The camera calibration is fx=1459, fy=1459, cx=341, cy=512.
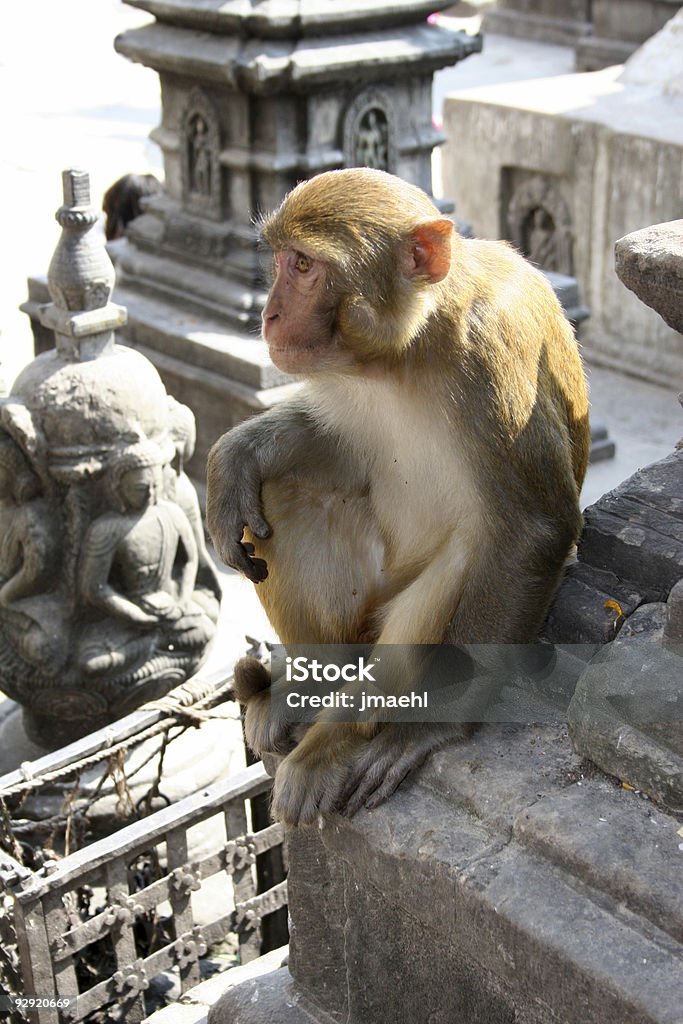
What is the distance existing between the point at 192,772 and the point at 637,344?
4.62 m

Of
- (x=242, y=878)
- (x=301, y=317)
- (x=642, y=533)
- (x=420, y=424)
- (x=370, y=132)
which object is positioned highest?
(x=301, y=317)

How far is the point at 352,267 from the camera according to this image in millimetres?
2646

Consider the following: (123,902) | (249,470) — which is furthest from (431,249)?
(123,902)

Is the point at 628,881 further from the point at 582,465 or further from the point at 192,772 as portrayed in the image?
the point at 192,772

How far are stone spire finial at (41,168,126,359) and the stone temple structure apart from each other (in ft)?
5.50

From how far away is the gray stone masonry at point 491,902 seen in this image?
6.93ft

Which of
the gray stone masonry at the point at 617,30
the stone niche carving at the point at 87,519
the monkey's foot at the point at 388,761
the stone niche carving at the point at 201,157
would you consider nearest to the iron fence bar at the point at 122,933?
the monkey's foot at the point at 388,761

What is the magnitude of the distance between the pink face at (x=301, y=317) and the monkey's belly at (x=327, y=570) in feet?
1.12

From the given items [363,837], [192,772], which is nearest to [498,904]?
[363,837]

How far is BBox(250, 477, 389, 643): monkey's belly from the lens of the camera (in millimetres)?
2918

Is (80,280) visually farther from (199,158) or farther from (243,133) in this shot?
(199,158)

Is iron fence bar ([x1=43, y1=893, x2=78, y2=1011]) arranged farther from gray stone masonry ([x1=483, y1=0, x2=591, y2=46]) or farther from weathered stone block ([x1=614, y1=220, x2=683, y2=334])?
gray stone masonry ([x1=483, y1=0, x2=591, y2=46])

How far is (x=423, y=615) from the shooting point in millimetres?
2688

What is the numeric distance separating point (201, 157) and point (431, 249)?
4.93 metres
